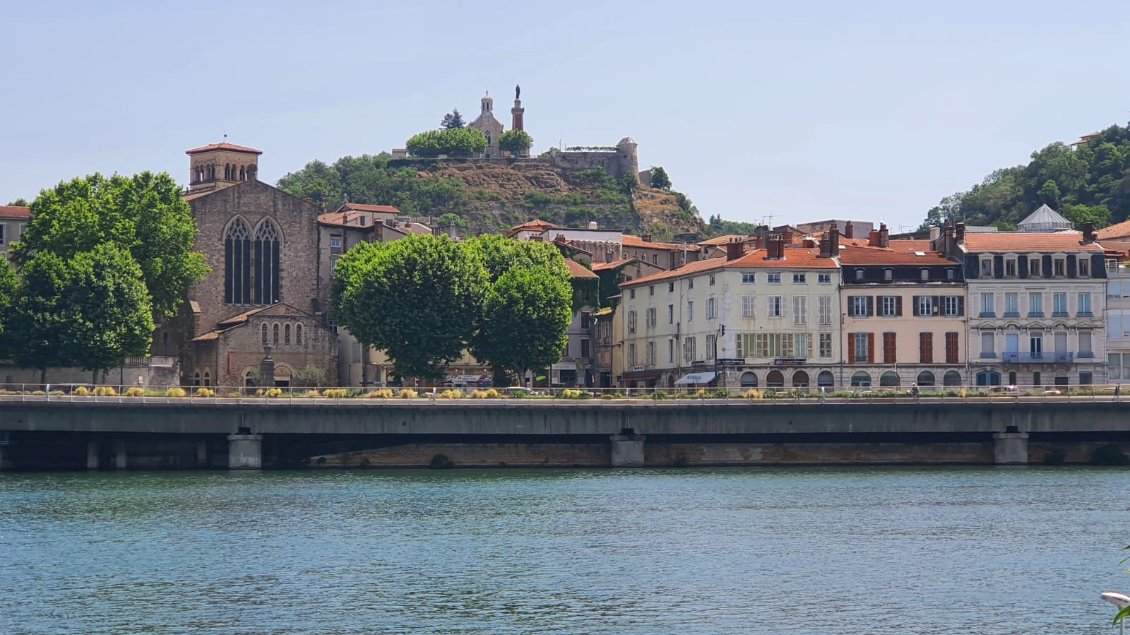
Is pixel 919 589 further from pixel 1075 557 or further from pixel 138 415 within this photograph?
pixel 138 415

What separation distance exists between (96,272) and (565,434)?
3363 cm

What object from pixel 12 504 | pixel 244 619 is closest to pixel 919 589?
pixel 244 619

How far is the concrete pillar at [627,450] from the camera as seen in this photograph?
94188 millimetres

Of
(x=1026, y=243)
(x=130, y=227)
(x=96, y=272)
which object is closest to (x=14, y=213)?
(x=130, y=227)

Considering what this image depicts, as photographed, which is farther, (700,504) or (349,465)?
(349,465)

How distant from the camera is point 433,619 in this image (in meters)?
46.4

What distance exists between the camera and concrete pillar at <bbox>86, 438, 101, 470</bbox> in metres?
92.0

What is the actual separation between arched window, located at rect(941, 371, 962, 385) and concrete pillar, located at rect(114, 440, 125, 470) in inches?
1920

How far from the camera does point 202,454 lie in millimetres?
93438

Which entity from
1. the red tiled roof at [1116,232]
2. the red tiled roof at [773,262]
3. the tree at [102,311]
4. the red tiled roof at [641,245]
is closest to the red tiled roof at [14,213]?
the tree at [102,311]

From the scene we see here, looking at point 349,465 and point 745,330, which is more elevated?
point 745,330

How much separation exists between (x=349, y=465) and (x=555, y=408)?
10511mm

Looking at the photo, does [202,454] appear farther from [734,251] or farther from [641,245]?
[641,245]

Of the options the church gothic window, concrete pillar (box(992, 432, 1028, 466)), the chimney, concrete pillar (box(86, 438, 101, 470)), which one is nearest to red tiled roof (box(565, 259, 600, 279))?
the chimney
